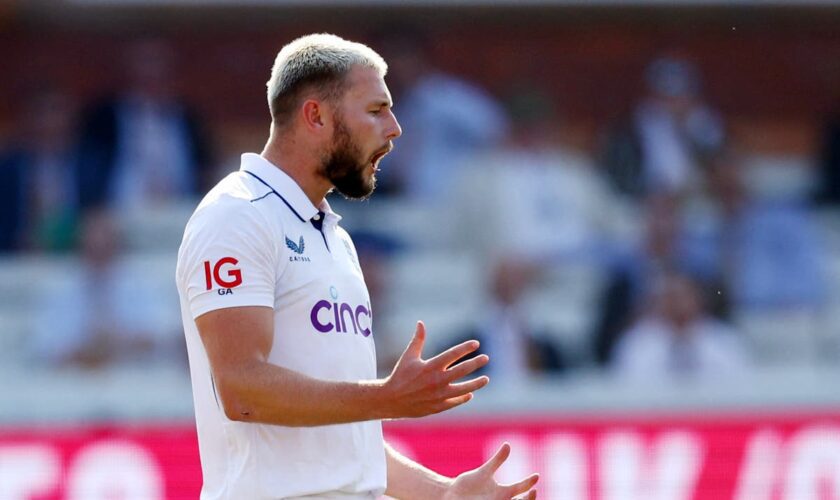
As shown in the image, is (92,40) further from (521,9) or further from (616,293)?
(616,293)

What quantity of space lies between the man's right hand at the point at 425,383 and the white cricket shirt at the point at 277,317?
339 mm

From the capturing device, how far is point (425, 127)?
10008 millimetres

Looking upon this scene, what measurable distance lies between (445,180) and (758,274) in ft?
7.00

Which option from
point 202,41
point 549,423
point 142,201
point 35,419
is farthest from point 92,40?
point 549,423

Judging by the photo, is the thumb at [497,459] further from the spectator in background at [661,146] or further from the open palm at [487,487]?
the spectator in background at [661,146]

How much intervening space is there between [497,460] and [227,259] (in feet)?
2.59

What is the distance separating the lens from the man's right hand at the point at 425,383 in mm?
3016

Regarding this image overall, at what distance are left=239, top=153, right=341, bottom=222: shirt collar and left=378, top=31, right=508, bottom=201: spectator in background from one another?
6349 mm

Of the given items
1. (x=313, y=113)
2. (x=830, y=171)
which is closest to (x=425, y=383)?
(x=313, y=113)

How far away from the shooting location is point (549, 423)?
6.05 m

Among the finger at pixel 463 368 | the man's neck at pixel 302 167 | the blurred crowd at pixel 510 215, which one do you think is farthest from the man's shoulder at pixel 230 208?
the blurred crowd at pixel 510 215

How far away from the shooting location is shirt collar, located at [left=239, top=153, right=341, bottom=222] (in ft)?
11.2

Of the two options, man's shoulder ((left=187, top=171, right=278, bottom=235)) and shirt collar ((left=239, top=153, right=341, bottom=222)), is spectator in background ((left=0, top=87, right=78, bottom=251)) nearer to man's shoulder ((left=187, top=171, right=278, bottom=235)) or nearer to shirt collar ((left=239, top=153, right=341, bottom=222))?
shirt collar ((left=239, top=153, right=341, bottom=222))

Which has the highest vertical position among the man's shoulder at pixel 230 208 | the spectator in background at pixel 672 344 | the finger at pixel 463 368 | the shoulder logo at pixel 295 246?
the spectator in background at pixel 672 344
